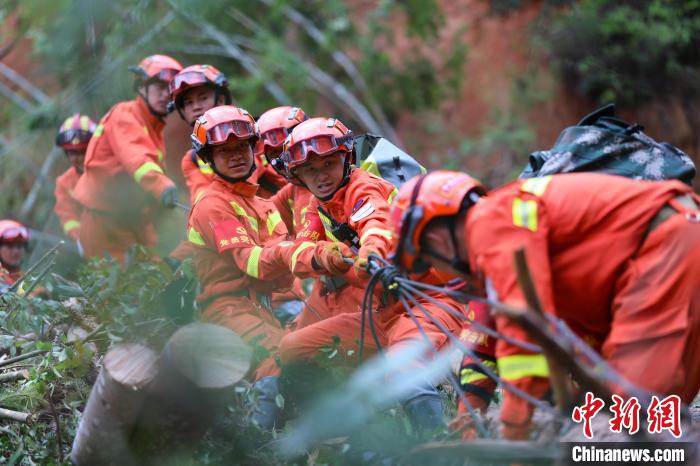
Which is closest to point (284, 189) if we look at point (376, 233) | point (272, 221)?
point (272, 221)

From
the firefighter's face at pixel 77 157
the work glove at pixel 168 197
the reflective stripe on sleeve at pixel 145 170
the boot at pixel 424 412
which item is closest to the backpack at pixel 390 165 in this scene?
the boot at pixel 424 412

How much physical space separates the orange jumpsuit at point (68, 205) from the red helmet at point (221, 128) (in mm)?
4170

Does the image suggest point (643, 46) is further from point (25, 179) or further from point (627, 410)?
point (627, 410)

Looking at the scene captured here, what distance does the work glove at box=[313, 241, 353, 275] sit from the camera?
17.9 feet

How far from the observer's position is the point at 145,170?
8227mm

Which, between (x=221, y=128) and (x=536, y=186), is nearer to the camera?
(x=536, y=186)

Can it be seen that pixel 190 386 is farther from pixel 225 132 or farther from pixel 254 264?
pixel 225 132

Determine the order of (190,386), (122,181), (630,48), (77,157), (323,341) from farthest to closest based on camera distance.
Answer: (630,48) → (77,157) → (122,181) → (323,341) → (190,386)

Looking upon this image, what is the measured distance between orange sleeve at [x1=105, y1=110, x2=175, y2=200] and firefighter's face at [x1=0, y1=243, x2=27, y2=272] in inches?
81.9

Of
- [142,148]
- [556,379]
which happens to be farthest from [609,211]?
[142,148]

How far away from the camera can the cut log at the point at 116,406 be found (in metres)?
4.50

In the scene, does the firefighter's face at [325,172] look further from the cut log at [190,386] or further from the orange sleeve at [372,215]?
the cut log at [190,386]

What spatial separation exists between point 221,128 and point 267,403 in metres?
1.87

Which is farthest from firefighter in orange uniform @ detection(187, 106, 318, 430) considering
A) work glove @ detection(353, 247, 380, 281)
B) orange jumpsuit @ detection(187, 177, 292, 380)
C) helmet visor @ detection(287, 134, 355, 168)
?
work glove @ detection(353, 247, 380, 281)
